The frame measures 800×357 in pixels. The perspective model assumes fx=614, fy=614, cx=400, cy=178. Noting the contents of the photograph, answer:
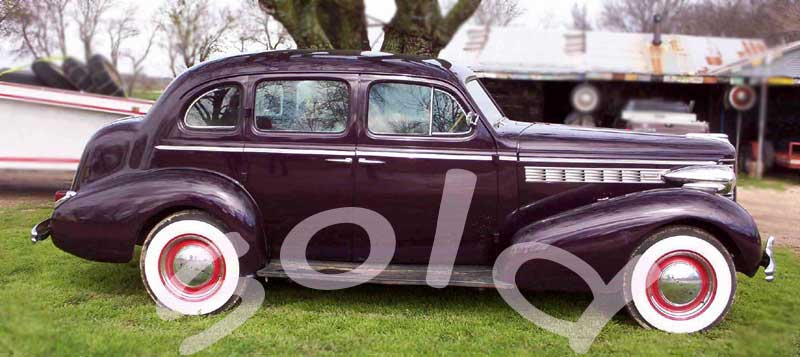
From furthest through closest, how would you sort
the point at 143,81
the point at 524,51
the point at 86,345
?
the point at 524,51
the point at 143,81
the point at 86,345

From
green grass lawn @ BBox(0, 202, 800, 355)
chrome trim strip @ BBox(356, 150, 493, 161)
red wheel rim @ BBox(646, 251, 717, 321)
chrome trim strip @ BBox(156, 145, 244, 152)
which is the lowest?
green grass lawn @ BBox(0, 202, 800, 355)

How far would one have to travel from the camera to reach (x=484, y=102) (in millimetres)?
4422

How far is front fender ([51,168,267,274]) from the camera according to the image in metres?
4.02

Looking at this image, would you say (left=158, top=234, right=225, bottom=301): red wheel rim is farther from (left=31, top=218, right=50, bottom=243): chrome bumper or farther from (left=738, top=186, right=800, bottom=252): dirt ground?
(left=738, top=186, right=800, bottom=252): dirt ground

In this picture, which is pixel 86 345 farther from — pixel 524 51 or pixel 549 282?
pixel 524 51

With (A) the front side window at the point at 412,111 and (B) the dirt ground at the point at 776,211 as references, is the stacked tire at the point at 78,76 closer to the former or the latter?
(A) the front side window at the point at 412,111

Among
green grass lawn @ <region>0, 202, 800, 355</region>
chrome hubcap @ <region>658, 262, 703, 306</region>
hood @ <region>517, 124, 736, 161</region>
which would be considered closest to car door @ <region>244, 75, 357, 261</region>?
green grass lawn @ <region>0, 202, 800, 355</region>

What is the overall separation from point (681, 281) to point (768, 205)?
6.45 metres

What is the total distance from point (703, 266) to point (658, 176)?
651 millimetres

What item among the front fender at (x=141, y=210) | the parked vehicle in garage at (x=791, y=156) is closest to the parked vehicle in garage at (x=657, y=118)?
the parked vehicle in garage at (x=791, y=156)

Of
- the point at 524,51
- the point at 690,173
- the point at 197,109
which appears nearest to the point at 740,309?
the point at 690,173

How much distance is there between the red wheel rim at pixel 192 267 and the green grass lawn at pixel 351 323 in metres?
0.21

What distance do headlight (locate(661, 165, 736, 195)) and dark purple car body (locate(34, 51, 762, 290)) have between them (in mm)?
70

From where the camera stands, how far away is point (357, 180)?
13.5 feet
